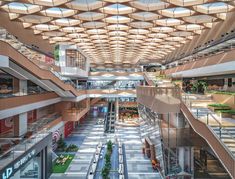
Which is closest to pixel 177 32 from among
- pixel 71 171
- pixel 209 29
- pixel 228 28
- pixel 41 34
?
pixel 209 29

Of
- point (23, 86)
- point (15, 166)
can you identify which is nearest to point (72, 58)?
point (23, 86)

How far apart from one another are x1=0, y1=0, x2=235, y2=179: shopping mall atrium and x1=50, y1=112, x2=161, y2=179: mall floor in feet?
0.34

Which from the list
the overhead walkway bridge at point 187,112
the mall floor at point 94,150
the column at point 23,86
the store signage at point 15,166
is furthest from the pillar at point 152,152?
the store signage at point 15,166

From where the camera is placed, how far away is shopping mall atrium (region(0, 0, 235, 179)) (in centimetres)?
1616

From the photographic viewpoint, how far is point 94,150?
31.6 m

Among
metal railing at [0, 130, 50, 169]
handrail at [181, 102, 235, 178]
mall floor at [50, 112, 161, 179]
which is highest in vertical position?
→ handrail at [181, 102, 235, 178]

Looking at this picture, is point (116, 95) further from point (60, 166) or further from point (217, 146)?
point (217, 146)

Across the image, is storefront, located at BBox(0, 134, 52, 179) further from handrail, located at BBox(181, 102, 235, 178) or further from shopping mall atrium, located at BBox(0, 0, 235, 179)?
handrail, located at BBox(181, 102, 235, 178)

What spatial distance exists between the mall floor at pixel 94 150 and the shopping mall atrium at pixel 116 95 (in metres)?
0.10

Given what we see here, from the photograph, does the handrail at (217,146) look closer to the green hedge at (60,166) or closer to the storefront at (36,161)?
the storefront at (36,161)

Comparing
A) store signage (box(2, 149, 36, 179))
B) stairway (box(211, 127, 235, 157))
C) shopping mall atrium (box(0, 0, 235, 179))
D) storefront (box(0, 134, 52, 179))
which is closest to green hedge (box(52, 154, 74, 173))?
shopping mall atrium (box(0, 0, 235, 179))

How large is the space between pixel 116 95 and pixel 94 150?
60.1ft

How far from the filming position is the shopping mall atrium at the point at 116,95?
16156 mm

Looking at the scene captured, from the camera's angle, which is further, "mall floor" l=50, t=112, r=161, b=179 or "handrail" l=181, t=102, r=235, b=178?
"mall floor" l=50, t=112, r=161, b=179
